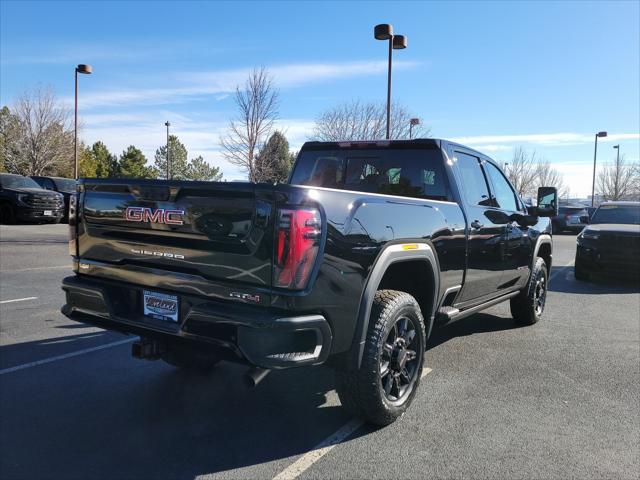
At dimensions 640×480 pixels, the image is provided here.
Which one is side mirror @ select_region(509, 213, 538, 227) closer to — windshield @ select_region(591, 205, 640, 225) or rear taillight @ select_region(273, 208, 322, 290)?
rear taillight @ select_region(273, 208, 322, 290)

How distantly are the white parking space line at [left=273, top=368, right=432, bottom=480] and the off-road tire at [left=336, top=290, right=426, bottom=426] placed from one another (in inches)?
5.5

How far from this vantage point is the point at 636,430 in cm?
357

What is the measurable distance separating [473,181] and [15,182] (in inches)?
754

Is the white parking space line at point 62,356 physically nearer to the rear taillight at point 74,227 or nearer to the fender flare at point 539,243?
the rear taillight at point 74,227

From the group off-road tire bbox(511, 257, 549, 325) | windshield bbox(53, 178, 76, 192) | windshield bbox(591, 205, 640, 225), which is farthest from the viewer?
windshield bbox(53, 178, 76, 192)

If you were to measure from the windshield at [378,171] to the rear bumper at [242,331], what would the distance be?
2187 mm

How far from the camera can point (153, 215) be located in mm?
3152

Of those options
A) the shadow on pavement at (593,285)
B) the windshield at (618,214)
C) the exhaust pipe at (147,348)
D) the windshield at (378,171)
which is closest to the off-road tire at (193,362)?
the exhaust pipe at (147,348)

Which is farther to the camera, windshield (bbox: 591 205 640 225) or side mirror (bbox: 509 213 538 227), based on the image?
windshield (bbox: 591 205 640 225)

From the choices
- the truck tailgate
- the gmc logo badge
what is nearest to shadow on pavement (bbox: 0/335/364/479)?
the truck tailgate

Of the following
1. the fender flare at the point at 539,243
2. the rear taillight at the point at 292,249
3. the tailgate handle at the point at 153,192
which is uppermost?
the tailgate handle at the point at 153,192

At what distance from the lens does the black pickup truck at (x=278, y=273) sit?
9.11ft

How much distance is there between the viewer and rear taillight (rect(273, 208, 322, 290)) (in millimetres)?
2746

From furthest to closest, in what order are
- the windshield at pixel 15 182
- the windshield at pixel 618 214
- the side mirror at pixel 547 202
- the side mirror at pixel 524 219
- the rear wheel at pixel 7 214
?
the windshield at pixel 15 182, the rear wheel at pixel 7 214, the windshield at pixel 618 214, the side mirror at pixel 547 202, the side mirror at pixel 524 219
